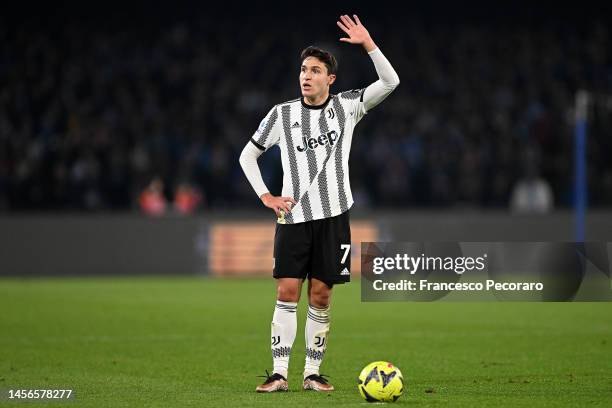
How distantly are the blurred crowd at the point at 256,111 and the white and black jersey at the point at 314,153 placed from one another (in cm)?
1417

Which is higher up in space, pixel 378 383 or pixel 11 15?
pixel 11 15

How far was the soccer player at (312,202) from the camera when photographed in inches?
295

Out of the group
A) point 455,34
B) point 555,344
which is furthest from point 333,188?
point 455,34

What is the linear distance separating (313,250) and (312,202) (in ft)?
1.07

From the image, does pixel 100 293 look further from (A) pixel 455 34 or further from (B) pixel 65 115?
(A) pixel 455 34

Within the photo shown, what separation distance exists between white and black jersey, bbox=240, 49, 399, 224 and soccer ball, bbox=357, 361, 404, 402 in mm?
1126

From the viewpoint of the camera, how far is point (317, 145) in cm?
754

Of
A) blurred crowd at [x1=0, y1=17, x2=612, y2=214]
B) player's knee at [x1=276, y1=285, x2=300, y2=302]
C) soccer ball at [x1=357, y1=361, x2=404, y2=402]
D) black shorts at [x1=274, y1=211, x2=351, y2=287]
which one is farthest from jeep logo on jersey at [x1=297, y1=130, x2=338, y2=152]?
blurred crowd at [x1=0, y1=17, x2=612, y2=214]

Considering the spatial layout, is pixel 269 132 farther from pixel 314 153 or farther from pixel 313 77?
pixel 313 77

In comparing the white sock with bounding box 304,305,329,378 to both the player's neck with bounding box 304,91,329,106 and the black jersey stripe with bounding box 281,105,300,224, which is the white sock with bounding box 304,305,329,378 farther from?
the player's neck with bounding box 304,91,329,106

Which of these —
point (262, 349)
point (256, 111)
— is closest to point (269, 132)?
point (262, 349)

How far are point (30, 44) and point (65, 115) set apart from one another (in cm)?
288

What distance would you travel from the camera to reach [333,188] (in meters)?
7.52

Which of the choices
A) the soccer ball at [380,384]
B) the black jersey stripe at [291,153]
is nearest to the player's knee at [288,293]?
the black jersey stripe at [291,153]
